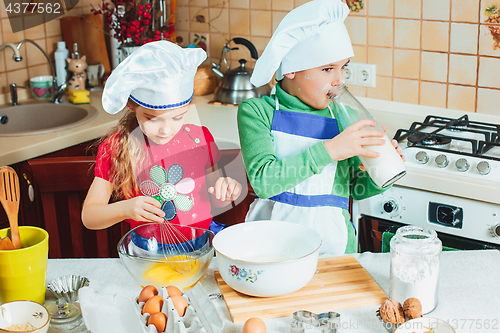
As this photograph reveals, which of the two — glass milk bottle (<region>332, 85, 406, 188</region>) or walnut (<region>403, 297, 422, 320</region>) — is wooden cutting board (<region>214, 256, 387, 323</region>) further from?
glass milk bottle (<region>332, 85, 406, 188</region>)

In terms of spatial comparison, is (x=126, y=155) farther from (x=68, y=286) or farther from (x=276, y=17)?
(x=276, y=17)

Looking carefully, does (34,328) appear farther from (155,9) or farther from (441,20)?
(155,9)

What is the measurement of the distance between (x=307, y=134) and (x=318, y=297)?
0.42 m

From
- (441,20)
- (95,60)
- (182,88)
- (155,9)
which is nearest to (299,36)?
(182,88)

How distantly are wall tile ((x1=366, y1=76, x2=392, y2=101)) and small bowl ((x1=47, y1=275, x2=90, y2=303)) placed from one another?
1.37 metres

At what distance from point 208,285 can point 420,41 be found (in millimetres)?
1274

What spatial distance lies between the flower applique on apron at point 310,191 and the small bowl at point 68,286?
1.57 ft

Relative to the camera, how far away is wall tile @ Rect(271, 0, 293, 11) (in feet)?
6.68

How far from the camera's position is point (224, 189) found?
1070mm

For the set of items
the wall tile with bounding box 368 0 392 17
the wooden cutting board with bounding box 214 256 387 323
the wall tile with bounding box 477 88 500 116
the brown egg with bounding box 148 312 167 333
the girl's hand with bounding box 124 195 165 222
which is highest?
the wall tile with bounding box 368 0 392 17

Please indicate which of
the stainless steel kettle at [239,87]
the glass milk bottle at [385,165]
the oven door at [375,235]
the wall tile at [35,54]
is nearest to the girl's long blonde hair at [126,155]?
the glass milk bottle at [385,165]

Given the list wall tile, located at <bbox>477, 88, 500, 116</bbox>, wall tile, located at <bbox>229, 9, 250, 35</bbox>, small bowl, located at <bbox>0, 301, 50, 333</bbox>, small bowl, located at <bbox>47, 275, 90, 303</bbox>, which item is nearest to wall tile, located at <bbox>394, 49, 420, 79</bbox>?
wall tile, located at <bbox>477, 88, 500, 116</bbox>

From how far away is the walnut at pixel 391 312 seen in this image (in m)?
0.77

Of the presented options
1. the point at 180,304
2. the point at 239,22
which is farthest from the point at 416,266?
the point at 239,22
